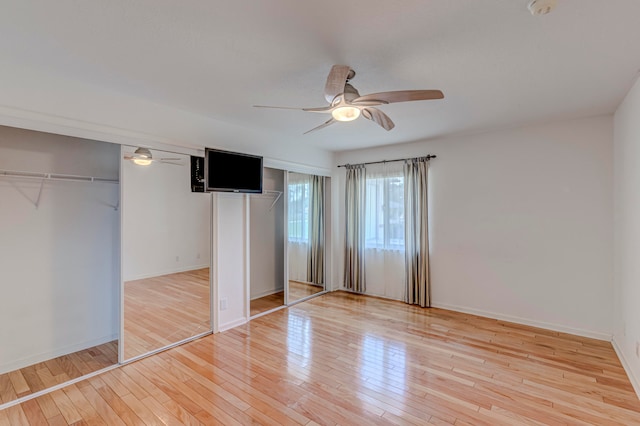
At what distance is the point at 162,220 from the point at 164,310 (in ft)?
3.60

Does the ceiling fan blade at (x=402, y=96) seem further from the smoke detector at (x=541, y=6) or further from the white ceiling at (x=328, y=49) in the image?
the smoke detector at (x=541, y=6)

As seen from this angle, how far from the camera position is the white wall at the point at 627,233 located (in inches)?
97.2

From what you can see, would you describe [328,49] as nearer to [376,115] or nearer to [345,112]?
[345,112]

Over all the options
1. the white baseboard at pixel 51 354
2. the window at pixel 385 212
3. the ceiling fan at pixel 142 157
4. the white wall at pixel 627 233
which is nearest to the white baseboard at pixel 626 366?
the white wall at pixel 627 233

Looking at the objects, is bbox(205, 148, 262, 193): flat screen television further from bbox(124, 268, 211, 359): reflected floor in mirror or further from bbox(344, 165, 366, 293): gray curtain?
bbox(344, 165, 366, 293): gray curtain

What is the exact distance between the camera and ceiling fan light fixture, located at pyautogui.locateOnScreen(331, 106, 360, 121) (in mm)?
2264

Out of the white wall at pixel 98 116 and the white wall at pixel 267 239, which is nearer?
the white wall at pixel 98 116

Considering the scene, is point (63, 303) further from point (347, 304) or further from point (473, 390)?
point (473, 390)

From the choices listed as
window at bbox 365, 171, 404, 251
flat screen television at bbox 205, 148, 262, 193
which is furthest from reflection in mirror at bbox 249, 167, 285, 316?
window at bbox 365, 171, 404, 251

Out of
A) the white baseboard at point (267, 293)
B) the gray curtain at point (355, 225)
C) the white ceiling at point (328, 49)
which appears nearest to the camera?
the white ceiling at point (328, 49)

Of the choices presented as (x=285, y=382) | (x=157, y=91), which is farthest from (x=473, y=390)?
(x=157, y=91)

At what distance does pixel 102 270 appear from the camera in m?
3.24

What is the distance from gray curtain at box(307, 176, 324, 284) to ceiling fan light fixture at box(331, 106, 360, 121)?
281 centimetres

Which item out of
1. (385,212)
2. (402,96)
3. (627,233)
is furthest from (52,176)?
(627,233)
